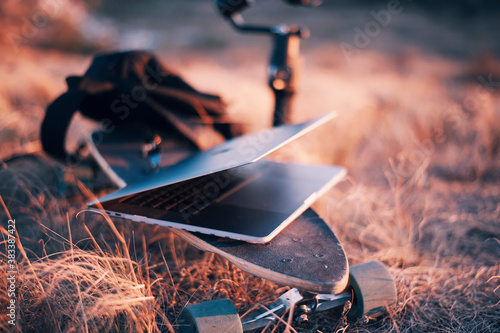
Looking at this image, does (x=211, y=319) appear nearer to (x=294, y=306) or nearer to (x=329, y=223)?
(x=294, y=306)

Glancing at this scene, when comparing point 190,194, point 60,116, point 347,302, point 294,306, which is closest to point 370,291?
point 347,302

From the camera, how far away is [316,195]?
1.26m

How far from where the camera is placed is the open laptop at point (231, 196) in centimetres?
103

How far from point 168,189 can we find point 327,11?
19258 millimetres

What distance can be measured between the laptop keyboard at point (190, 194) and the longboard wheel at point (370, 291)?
0.53 m

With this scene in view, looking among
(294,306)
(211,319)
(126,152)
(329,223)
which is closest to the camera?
(211,319)

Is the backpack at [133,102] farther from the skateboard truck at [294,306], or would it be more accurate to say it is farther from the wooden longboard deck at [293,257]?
the skateboard truck at [294,306]

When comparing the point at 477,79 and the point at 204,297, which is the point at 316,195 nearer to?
the point at 204,297

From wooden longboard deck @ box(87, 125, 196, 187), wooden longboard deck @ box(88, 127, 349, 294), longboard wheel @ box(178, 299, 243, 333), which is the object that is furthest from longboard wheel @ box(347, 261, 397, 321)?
wooden longboard deck @ box(87, 125, 196, 187)

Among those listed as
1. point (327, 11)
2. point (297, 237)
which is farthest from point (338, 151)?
point (327, 11)

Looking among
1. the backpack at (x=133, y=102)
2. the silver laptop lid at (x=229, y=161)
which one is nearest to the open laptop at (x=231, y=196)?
the silver laptop lid at (x=229, y=161)

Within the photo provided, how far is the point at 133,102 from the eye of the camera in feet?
5.31

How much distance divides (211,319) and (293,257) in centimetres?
28

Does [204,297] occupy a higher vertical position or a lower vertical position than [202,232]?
lower
